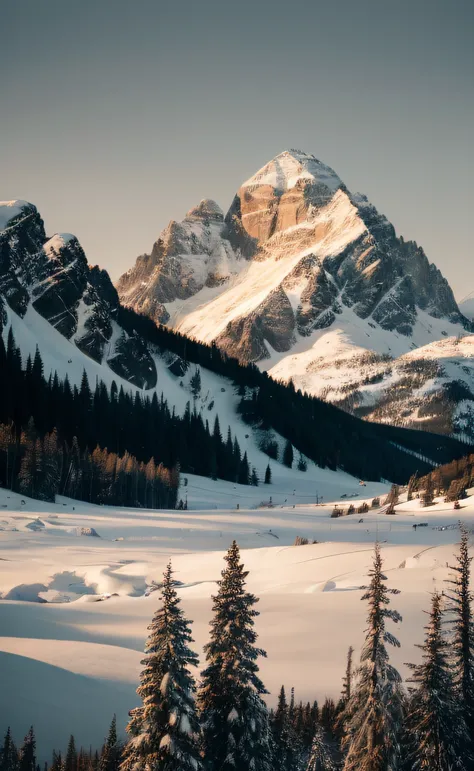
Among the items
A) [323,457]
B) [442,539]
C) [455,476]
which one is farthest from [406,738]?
[323,457]

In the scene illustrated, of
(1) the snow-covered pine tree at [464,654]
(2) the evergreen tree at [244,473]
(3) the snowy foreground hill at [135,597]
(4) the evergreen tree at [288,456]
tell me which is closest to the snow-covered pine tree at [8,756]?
(3) the snowy foreground hill at [135,597]

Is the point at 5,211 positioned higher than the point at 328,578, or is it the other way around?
the point at 5,211

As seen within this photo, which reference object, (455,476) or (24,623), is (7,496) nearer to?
(24,623)

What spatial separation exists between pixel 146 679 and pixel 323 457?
182m

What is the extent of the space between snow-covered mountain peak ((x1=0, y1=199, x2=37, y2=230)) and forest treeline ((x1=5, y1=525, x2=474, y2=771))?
18317 centimetres

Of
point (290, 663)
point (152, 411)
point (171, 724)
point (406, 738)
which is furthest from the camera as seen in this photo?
point (152, 411)

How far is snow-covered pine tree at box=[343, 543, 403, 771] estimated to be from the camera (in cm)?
1873

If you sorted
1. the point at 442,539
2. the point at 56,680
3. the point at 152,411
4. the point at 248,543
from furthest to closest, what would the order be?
the point at 152,411
the point at 248,543
the point at 442,539
the point at 56,680

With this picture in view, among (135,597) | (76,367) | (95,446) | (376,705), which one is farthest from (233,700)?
(76,367)

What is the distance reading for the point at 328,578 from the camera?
4250cm

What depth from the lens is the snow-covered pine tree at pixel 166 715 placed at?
17016 mm

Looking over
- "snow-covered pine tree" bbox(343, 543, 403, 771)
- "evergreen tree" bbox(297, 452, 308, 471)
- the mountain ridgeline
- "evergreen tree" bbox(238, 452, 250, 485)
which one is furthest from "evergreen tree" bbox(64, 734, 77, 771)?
"evergreen tree" bbox(297, 452, 308, 471)

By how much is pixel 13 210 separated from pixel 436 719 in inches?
7604

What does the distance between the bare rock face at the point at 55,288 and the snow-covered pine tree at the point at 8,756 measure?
542 ft
